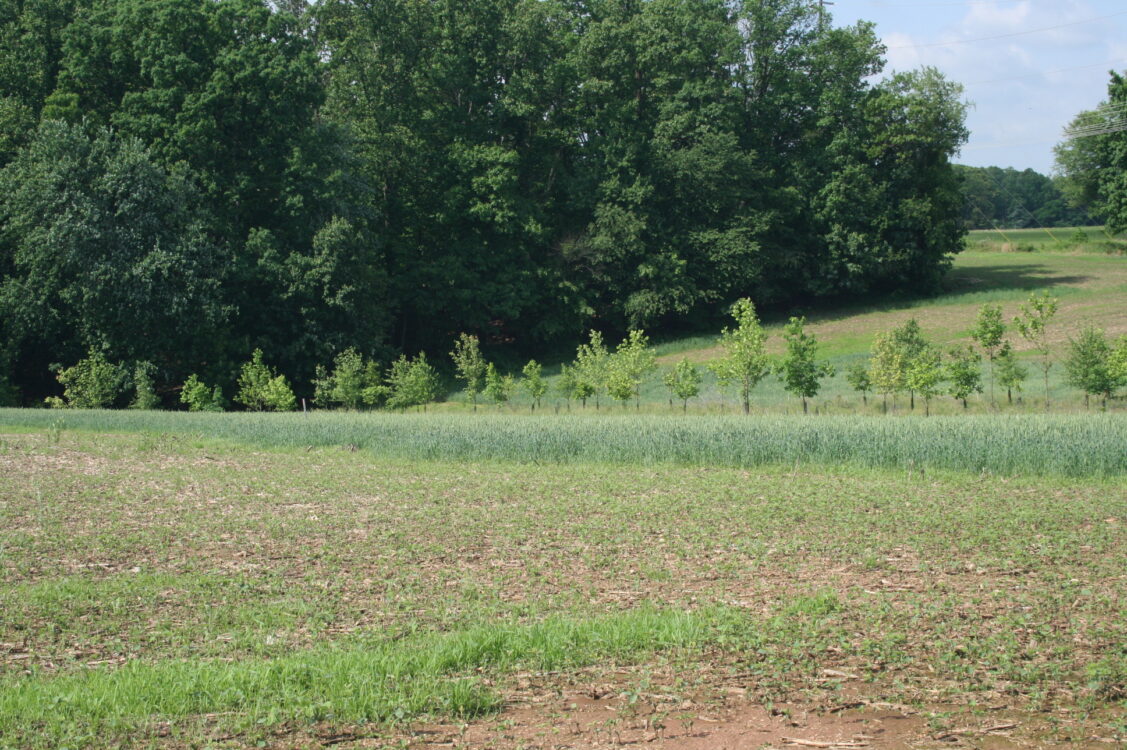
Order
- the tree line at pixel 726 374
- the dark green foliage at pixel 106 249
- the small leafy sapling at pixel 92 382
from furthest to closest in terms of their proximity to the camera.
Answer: the small leafy sapling at pixel 92 382 < the dark green foliage at pixel 106 249 < the tree line at pixel 726 374

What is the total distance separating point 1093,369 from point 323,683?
25.6 metres

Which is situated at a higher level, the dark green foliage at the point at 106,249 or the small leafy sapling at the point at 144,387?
the dark green foliage at the point at 106,249

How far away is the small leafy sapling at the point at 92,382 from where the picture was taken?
36000 mm

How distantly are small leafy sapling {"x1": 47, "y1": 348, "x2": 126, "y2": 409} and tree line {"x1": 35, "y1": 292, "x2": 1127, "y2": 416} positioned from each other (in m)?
0.04

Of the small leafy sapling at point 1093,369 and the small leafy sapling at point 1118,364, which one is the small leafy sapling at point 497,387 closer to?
the small leafy sapling at point 1093,369

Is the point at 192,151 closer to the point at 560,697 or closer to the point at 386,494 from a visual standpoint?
the point at 386,494

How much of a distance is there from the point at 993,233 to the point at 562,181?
57.3 m

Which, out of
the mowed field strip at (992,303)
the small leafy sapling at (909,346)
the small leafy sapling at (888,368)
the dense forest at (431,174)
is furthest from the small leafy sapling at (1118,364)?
the dense forest at (431,174)

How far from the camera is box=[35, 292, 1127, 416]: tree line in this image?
2758 centimetres

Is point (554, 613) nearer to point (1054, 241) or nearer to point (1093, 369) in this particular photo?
point (1093, 369)

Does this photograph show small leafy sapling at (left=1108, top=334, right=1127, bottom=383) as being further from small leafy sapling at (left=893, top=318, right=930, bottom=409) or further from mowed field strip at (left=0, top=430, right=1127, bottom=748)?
mowed field strip at (left=0, top=430, right=1127, bottom=748)

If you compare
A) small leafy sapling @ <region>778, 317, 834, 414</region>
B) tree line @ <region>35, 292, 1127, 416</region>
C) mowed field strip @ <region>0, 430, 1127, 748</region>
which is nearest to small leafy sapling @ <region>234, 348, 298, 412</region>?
tree line @ <region>35, 292, 1127, 416</region>

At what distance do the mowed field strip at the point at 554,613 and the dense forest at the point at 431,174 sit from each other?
23.5 meters

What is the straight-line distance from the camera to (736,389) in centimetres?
3559
